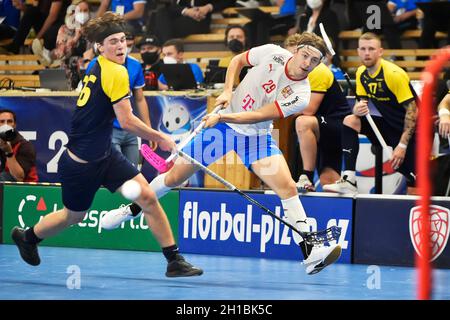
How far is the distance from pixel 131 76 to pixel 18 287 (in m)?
2.99

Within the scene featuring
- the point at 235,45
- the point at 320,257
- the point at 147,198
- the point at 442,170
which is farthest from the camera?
the point at 235,45

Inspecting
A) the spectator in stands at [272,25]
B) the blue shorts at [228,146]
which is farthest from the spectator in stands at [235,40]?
the blue shorts at [228,146]

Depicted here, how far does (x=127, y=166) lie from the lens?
26.5 ft

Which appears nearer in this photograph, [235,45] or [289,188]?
[289,188]

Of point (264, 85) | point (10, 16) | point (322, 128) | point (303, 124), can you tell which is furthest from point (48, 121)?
point (10, 16)

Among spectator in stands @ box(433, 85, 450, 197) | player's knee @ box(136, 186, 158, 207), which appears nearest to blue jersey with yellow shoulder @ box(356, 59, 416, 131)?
spectator in stands @ box(433, 85, 450, 197)

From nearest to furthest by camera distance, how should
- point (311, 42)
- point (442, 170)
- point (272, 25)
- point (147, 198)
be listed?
point (147, 198) → point (311, 42) → point (442, 170) → point (272, 25)

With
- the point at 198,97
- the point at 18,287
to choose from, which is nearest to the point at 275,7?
the point at 198,97

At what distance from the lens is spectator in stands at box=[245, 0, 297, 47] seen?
14.0 m

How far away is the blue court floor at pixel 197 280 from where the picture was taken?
292 inches

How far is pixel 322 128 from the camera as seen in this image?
10.7m

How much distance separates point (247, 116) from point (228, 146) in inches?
29.6

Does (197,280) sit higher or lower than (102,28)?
lower

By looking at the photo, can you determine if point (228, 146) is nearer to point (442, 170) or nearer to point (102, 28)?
point (102, 28)
